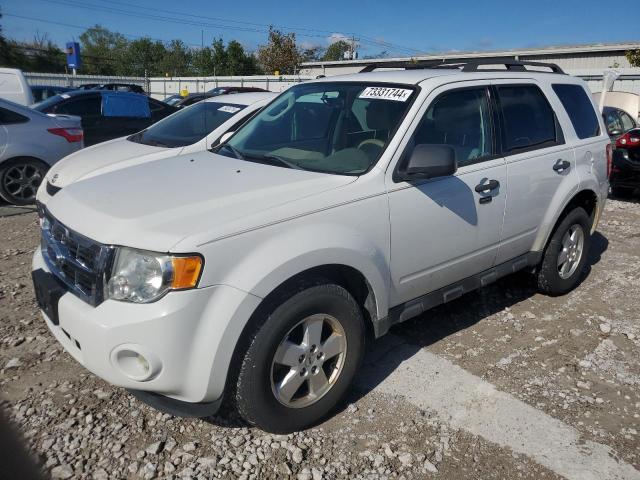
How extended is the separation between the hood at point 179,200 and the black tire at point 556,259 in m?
2.37

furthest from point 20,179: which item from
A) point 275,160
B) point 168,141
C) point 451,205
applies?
point 451,205

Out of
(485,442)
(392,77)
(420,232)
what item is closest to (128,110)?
(392,77)

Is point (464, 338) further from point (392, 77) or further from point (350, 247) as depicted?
point (392, 77)

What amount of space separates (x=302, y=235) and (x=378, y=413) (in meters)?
1.18

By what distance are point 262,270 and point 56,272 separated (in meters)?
1.15

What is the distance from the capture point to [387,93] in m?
3.51

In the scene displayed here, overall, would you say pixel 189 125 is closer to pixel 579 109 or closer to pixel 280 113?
pixel 280 113

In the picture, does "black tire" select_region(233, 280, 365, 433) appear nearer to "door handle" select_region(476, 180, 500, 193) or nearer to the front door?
the front door

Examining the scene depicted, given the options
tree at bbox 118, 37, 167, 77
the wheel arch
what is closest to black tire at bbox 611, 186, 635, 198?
the wheel arch

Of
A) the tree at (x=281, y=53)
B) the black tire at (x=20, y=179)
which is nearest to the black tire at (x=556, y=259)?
the black tire at (x=20, y=179)

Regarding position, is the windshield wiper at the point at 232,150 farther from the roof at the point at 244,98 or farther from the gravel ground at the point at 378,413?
the roof at the point at 244,98

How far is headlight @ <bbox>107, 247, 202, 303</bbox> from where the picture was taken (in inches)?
92.2

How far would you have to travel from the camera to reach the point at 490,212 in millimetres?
3697

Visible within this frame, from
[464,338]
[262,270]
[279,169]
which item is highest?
[279,169]
